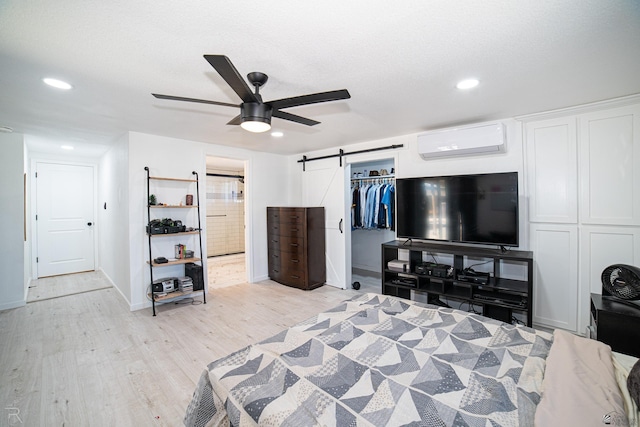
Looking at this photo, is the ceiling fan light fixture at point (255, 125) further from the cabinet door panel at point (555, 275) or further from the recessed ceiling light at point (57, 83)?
the cabinet door panel at point (555, 275)

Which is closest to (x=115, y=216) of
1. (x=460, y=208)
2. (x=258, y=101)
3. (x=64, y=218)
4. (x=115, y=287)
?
(x=115, y=287)

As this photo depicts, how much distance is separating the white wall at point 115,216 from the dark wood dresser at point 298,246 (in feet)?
7.16

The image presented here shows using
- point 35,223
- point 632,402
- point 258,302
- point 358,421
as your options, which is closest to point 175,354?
point 258,302

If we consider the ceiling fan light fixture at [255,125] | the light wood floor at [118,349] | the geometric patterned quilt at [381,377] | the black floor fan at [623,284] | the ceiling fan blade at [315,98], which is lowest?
the light wood floor at [118,349]

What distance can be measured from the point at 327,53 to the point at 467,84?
1.24m

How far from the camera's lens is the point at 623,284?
2.12 meters

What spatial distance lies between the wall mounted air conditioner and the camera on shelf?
134 inches

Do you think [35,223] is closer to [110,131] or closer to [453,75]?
[110,131]

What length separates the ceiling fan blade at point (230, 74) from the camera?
4.27 feet

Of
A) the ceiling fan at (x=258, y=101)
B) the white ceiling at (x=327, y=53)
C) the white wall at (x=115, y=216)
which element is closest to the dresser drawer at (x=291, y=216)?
the white ceiling at (x=327, y=53)

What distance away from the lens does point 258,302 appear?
384 centimetres

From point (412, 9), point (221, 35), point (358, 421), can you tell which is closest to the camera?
point (358, 421)

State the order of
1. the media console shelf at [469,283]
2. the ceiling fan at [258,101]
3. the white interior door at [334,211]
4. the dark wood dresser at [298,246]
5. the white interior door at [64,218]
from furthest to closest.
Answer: the white interior door at [64,218] → the white interior door at [334,211] → the dark wood dresser at [298,246] → the media console shelf at [469,283] → the ceiling fan at [258,101]

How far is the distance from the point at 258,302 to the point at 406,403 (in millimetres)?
3058
